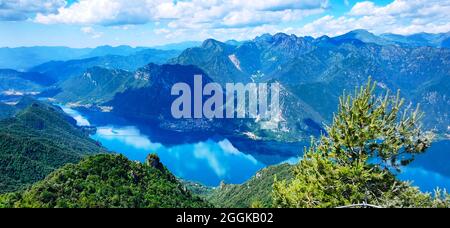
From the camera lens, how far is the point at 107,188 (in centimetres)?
5422

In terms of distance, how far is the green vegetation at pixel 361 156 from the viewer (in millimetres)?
20578

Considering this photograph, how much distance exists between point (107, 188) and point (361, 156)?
130ft

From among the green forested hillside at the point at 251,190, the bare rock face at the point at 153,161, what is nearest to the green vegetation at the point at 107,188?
the bare rock face at the point at 153,161

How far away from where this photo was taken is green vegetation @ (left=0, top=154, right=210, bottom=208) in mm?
46294

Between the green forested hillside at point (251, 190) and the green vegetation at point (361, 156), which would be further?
the green forested hillside at point (251, 190)

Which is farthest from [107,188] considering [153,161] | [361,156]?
[361,156]

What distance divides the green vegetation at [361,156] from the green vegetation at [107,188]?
29.2 meters

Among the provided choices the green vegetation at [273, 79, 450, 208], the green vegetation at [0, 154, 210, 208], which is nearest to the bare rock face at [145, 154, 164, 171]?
the green vegetation at [0, 154, 210, 208]

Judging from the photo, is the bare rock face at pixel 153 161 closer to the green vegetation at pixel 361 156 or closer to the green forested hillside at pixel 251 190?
the green forested hillside at pixel 251 190
